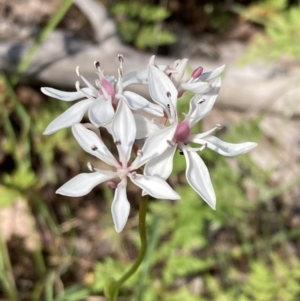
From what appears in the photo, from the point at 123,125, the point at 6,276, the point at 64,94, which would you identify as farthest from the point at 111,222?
the point at 123,125

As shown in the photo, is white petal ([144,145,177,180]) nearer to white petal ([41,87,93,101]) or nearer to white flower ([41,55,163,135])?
white flower ([41,55,163,135])

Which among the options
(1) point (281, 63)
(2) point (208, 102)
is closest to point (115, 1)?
(1) point (281, 63)

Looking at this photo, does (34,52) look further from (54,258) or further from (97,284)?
(97,284)

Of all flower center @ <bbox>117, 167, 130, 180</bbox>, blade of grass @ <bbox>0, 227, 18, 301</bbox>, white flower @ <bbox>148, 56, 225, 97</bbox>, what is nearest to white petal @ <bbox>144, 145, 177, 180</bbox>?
flower center @ <bbox>117, 167, 130, 180</bbox>

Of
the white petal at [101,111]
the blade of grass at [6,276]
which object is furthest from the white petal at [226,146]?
the blade of grass at [6,276]

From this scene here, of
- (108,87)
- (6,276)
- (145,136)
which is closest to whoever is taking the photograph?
(145,136)

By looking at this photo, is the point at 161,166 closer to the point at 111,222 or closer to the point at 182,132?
the point at 182,132
